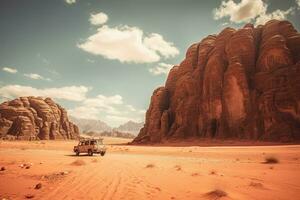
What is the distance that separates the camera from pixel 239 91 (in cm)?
5450

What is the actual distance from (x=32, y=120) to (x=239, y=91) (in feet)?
234

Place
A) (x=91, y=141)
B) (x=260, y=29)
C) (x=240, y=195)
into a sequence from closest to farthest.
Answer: (x=240, y=195)
(x=91, y=141)
(x=260, y=29)

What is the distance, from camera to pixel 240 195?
804 cm

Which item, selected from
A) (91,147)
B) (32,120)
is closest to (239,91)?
(91,147)

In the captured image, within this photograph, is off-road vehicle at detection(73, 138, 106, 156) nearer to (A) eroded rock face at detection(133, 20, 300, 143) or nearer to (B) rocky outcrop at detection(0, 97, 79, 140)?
(A) eroded rock face at detection(133, 20, 300, 143)

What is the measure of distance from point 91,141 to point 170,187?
2054cm

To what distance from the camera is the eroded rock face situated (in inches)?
1870

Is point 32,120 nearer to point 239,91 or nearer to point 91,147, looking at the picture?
point 91,147

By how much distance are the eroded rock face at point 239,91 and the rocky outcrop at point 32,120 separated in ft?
138

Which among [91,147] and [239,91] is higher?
[239,91]

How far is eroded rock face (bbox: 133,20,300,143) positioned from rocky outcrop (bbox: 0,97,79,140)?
42.1 meters

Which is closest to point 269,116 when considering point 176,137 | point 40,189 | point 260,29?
point 176,137

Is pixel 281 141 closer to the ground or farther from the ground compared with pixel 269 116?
closer to the ground

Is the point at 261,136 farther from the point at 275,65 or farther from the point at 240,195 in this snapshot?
the point at 240,195
